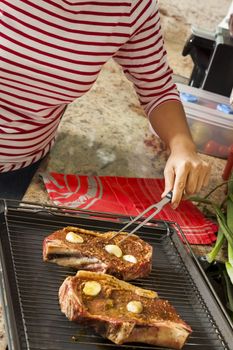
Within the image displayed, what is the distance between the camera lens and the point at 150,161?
5.54 feet

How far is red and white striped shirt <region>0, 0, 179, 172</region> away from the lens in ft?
3.51

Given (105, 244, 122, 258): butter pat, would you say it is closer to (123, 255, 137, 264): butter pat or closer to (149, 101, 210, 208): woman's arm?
(123, 255, 137, 264): butter pat

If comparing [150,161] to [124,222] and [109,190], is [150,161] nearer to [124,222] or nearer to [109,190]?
[109,190]

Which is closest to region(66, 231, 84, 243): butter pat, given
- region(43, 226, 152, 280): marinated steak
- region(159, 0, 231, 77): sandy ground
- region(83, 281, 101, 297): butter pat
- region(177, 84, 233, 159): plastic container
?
region(43, 226, 152, 280): marinated steak

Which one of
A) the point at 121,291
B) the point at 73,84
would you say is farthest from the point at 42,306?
the point at 73,84

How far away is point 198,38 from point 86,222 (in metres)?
1.03

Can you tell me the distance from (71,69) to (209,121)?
740mm

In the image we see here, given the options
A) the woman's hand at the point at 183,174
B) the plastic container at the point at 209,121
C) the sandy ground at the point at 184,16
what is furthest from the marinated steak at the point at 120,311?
the sandy ground at the point at 184,16

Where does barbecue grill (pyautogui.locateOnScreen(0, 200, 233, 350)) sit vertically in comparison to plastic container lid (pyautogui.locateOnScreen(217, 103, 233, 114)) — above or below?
below

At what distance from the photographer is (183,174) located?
1159mm

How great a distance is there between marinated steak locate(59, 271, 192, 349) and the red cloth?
1.29 feet

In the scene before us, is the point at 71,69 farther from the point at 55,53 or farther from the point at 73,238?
the point at 73,238

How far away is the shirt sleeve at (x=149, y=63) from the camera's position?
1.24 meters

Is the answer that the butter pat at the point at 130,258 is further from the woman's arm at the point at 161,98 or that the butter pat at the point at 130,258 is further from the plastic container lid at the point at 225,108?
the plastic container lid at the point at 225,108
